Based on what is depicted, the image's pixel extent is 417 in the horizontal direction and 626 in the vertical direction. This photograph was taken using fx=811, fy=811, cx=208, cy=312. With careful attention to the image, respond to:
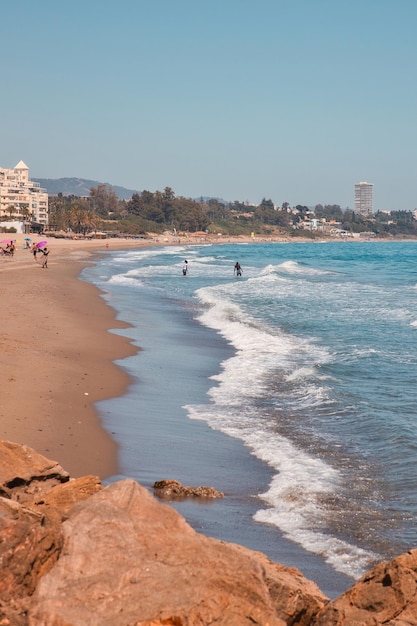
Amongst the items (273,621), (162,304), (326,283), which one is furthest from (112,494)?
→ (326,283)

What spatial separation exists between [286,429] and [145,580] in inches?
327

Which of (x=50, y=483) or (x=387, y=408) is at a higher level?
(x=50, y=483)

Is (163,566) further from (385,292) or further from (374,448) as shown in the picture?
(385,292)

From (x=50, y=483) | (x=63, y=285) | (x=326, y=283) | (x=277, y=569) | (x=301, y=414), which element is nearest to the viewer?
(x=277, y=569)

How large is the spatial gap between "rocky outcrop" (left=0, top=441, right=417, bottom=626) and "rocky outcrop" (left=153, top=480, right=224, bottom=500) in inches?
158

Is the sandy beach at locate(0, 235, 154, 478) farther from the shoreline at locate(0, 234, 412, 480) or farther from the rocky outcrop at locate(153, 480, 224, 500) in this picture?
the rocky outcrop at locate(153, 480, 224, 500)

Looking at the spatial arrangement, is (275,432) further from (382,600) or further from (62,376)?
(382,600)

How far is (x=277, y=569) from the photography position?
4.95 meters

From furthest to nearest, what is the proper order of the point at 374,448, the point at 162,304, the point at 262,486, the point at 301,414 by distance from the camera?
1. the point at 162,304
2. the point at 301,414
3. the point at 374,448
4. the point at 262,486

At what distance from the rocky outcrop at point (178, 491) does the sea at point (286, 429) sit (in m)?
0.20

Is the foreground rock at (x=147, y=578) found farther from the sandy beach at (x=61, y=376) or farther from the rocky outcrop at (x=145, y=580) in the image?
the sandy beach at (x=61, y=376)

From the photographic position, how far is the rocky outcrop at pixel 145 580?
3541mm

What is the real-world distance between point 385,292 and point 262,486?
3405 cm

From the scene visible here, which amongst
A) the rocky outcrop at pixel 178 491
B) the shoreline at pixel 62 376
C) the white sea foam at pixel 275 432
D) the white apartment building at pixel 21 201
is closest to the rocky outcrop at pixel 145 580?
the white sea foam at pixel 275 432
